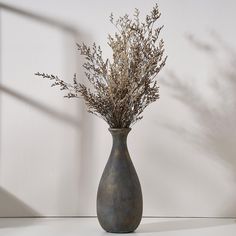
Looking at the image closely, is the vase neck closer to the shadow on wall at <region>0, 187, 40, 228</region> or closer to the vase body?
the vase body

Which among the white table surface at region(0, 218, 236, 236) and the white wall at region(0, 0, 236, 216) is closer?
the white table surface at region(0, 218, 236, 236)

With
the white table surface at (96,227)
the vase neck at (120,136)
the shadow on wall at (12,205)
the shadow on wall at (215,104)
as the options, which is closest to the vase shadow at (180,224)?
the white table surface at (96,227)

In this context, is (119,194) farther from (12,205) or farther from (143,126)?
(12,205)

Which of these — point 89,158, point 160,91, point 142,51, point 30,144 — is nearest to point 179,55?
point 160,91

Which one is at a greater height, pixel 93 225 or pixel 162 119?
pixel 162 119

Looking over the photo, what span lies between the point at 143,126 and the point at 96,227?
375 millimetres

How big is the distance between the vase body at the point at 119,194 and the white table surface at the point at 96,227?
0.04 meters

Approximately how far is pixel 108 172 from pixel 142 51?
36 cm

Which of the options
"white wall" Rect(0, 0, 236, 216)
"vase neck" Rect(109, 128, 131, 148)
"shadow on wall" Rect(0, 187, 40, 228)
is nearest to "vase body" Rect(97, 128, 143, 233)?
"vase neck" Rect(109, 128, 131, 148)

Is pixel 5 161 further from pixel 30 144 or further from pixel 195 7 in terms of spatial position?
pixel 195 7

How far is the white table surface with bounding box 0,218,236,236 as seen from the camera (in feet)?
4.96

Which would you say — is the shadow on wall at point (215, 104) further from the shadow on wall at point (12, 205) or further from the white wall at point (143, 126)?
the shadow on wall at point (12, 205)

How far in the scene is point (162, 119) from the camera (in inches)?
69.3

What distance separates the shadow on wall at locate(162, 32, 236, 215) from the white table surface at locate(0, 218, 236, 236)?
179mm
